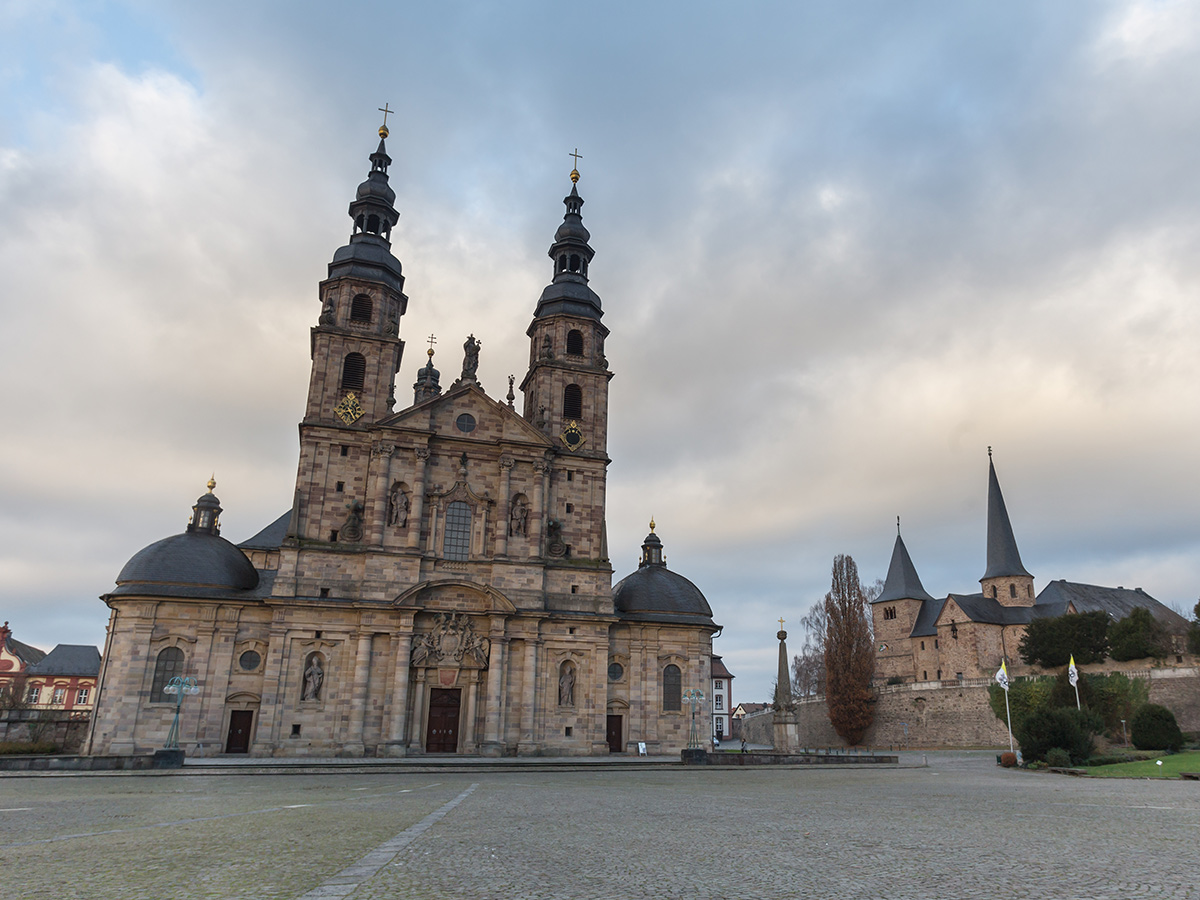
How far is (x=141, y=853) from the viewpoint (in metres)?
7.56

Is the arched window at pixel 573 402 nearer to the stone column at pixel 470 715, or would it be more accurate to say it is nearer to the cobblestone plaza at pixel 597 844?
the stone column at pixel 470 715

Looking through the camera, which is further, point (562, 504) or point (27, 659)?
point (27, 659)

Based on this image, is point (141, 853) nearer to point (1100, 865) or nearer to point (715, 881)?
point (715, 881)

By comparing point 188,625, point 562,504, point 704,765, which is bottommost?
point 704,765

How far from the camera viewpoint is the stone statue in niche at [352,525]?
37.2 metres

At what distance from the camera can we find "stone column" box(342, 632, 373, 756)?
33.8m

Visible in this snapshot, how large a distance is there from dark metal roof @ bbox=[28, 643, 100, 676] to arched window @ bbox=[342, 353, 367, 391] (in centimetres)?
5617

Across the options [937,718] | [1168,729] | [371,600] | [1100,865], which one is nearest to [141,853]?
[1100,865]

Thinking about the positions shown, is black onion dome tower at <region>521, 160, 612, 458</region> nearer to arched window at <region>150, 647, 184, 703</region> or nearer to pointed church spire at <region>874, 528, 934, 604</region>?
arched window at <region>150, 647, 184, 703</region>

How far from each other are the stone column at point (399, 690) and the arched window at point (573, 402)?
1429cm

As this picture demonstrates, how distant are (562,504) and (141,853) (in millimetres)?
33724

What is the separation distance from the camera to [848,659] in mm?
60656

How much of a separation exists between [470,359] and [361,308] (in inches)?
245

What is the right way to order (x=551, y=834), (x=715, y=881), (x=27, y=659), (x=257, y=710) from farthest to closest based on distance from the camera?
(x=27, y=659) < (x=257, y=710) < (x=551, y=834) < (x=715, y=881)
